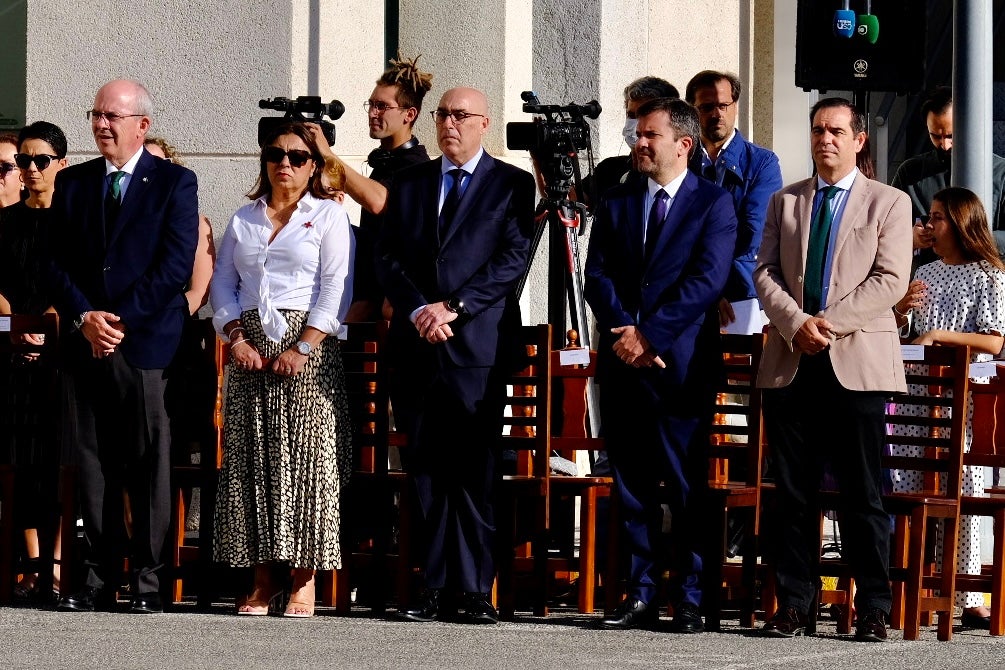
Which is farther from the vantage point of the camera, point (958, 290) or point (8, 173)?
point (8, 173)

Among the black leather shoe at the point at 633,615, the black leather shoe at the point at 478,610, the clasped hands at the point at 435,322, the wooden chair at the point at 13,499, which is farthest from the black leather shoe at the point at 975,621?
the wooden chair at the point at 13,499

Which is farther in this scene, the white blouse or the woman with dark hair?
the woman with dark hair

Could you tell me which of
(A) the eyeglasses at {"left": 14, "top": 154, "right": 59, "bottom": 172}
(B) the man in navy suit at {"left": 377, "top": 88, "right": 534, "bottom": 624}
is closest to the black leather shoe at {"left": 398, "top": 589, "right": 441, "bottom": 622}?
(B) the man in navy suit at {"left": 377, "top": 88, "right": 534, "bottom": 624}

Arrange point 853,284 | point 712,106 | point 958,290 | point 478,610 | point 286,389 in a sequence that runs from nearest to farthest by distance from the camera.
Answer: point 853,284 < point 478,610 < point 286,389 < point 958,290 < point 712,106

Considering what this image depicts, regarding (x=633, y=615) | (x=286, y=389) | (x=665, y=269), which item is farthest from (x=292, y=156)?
(x=633, y=615)

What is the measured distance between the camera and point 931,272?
30.7 ft

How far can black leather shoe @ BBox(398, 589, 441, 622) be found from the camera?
8.52m

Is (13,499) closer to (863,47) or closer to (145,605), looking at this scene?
(145,605)

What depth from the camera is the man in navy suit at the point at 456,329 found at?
8.56 m

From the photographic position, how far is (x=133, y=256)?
8781mm

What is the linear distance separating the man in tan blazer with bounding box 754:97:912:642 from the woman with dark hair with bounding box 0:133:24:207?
4.06 m

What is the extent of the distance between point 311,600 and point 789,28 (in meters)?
9.53

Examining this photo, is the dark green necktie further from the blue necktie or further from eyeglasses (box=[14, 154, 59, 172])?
eyeglasses (box=[14, 154, 59, 172])

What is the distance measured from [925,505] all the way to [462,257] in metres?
2.09
